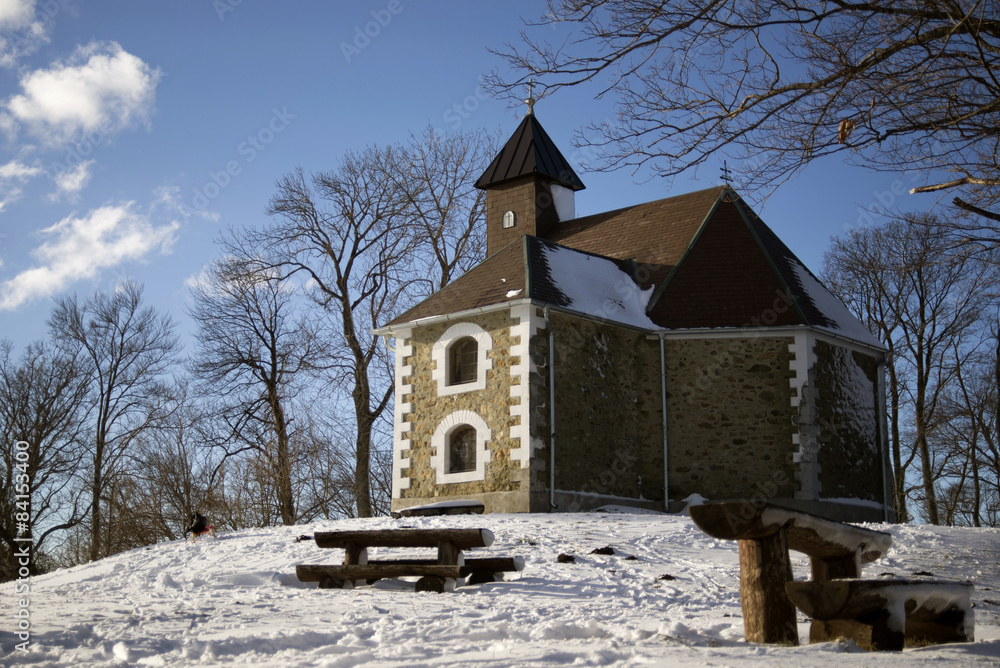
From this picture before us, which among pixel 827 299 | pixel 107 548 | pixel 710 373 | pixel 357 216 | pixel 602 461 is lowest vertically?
pixel 107 548

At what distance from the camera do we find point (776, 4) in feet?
24.4

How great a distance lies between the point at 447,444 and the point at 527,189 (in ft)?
28.6

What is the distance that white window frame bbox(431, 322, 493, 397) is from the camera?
17781 millimetres

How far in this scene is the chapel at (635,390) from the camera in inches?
679

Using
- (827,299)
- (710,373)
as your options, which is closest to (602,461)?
(710,373)

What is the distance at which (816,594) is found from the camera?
20.1 ft

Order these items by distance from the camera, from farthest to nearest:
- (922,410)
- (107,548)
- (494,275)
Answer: (922,410) → (107,548) → (494,275)

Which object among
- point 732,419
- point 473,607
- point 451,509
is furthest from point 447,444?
point 473,607

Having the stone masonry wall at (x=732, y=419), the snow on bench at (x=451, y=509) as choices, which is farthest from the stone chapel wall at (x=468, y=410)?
the stone masonry wall at (x=732, y=419)

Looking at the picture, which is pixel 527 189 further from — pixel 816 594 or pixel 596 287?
pixel 816 594

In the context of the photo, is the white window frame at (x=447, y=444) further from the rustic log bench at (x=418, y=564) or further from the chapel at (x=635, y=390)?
the rustic log bench at (x=418, y=564)

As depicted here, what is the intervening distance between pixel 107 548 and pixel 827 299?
16.4 meters

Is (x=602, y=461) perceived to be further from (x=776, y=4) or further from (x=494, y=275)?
(x=776, y=4)

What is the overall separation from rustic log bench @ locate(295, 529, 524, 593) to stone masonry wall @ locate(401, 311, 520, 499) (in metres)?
6.70
